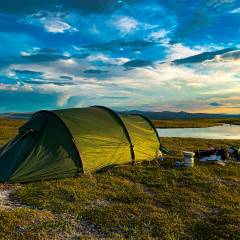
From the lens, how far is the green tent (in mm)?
16688

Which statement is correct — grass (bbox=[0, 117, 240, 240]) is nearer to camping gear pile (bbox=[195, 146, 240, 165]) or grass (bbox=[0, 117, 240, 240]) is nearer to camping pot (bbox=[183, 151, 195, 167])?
camping pot (bbox=[183, 151, 195, 167])

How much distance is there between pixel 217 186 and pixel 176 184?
1.79 metres

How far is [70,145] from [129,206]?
234 inches

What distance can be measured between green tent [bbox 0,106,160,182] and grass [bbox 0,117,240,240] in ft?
2.33

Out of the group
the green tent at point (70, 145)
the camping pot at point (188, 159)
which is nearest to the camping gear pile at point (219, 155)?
the camping pot at point (188, 159)

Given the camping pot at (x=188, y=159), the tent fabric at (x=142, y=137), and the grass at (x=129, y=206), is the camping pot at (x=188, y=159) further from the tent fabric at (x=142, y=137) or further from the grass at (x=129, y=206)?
the tent fabric at (x=142, y=137)

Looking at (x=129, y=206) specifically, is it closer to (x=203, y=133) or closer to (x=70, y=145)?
(x=70, y=145)

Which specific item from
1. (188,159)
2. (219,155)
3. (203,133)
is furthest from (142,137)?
(203,133)

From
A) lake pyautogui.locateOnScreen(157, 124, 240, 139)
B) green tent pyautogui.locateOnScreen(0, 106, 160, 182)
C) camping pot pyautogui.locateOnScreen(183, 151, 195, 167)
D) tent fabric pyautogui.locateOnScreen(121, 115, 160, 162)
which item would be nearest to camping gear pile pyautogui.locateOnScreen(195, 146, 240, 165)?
camping pot pyautogui.locateOnScreen(183, 151, 195, 167)

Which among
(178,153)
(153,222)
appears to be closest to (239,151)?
(178,153)

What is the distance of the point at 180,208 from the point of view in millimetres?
12672

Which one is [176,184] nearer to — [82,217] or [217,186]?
[217,186]

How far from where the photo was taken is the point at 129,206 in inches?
497

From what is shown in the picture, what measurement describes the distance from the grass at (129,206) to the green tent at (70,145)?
2.33 ft
